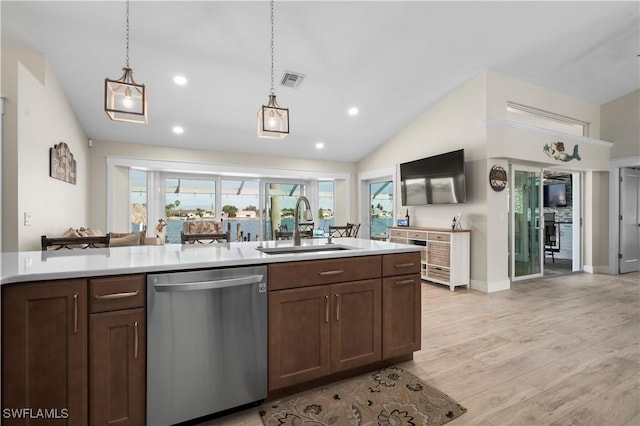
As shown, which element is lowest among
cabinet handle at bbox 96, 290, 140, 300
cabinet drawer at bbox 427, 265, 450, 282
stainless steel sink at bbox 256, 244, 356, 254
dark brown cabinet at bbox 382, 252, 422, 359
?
cabinet drawer at bbox 427, 265, 450, 282

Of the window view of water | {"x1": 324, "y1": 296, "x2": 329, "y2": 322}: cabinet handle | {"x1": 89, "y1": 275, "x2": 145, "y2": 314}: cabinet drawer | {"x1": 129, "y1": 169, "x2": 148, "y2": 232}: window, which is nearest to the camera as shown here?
{"x1": 89, "y1": 275, "x2": 145, "y2": 314}: cabinet drawer

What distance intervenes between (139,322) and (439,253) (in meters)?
4.22

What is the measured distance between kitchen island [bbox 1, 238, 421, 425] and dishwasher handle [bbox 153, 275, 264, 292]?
0.03 meters

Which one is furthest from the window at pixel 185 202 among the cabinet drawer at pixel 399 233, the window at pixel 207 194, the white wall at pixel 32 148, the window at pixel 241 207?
the cabinet drawer at pixel 399 233

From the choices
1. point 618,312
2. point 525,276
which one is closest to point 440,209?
point 525,276

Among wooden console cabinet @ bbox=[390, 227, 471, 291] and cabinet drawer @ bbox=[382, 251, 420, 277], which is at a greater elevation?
cabinet drawer @ bbox=[382, 251, 420, 277]

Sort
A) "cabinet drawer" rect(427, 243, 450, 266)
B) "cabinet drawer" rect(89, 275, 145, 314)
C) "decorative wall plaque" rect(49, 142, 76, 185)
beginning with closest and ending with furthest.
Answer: "cabinet drawer" rect(89, 275, 145, 314)
"decorative wall plaque" rect(49, 142, 76, 185)
"cabinet drawer" rect(427, 243, 450, 266)

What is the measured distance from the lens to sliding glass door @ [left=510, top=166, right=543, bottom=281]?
16.3ft

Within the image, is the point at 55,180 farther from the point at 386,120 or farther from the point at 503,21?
the point at 503,21

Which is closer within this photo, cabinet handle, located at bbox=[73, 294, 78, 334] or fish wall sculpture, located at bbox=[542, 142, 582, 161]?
cabinet handle, located at bbox=[73, 294, 78, 334]

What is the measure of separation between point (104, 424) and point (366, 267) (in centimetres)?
162

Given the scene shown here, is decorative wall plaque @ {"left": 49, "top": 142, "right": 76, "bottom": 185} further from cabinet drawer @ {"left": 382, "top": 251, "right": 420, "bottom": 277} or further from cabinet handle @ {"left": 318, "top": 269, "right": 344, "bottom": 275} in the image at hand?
cabinet drawer @ {"left": 382, "top": 251, "right": 420, "bottom": 277}

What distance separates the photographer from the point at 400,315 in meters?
2.20

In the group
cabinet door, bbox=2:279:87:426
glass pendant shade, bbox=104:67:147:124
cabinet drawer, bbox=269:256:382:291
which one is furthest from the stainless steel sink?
glass pendant shade, bbox=104:67:147:124
